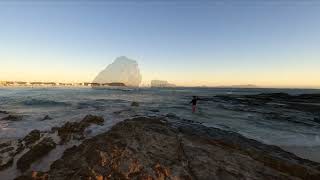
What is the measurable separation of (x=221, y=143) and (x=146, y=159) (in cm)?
488

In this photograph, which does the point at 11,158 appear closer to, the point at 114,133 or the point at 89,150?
the point at 89,150

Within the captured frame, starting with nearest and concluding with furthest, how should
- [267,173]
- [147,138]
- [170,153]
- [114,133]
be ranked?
[267,173] < [170,153] < [147,138] < [114,133]

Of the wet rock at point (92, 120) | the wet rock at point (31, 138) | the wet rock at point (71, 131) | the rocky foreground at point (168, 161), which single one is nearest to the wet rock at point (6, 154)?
the wet rock at point (31, 138)

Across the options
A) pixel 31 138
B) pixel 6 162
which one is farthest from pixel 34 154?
pixel 31 138

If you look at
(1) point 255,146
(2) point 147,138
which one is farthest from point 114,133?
(1) point 255,146

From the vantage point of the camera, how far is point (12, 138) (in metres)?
12.0

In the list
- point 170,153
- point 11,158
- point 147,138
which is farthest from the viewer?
point 147,138

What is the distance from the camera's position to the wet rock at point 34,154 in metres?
8.09

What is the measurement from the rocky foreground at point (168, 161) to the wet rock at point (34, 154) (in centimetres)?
24

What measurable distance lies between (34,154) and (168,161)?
5.12 meters

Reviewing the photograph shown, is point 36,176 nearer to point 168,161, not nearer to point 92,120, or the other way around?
point 168,161

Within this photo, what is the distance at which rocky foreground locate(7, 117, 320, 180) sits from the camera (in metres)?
6.98

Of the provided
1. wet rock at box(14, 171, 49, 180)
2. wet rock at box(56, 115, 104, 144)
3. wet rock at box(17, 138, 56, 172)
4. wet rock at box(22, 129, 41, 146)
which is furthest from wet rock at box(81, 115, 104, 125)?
wet rock at box(14, 171, 49, 180)

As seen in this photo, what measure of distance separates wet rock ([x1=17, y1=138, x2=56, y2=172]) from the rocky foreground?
239mm
